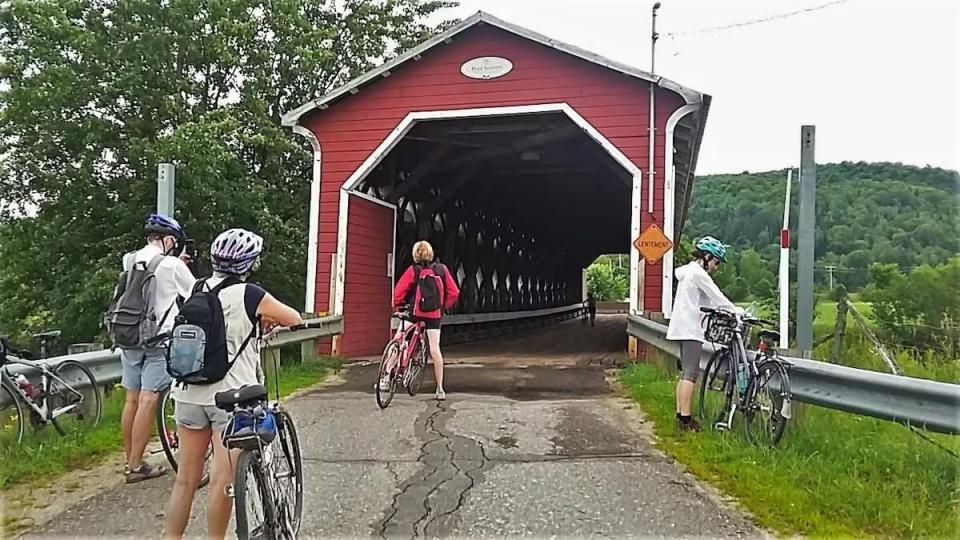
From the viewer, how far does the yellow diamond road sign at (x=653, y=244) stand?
35.6 feet

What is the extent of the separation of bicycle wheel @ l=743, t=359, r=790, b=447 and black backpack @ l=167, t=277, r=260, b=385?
11.5 feet

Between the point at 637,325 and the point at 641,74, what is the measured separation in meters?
3.25

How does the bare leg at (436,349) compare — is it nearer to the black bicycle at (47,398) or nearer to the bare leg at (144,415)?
the black bicycle at (47,398)

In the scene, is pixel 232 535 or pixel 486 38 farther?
pixel 486 38

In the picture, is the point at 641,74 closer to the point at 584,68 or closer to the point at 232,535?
the point at 584,68

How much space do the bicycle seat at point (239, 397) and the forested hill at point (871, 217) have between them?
7.91 meters

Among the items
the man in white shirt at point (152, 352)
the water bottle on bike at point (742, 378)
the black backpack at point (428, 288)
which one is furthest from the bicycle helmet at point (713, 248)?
the man in white shirt at point (152, 352)

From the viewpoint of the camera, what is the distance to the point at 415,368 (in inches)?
315

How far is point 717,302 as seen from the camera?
592 centimetres

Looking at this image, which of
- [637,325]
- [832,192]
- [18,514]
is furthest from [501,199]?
[18,514]

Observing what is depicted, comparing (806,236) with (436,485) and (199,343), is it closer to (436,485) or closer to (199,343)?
(436,485)

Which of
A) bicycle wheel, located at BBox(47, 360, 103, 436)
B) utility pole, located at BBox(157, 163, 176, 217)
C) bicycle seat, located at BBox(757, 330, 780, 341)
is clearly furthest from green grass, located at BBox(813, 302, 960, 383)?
bicycle wheel, located at BBox(47, 360, 103, 436)

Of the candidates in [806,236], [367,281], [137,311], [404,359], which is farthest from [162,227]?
[367,281]

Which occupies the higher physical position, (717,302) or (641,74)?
(641,74)
